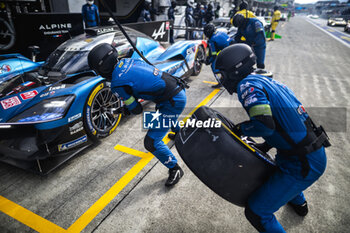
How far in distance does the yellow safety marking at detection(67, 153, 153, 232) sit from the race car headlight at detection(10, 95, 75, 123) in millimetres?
1077

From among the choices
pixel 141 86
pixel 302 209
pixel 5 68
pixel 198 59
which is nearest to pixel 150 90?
pixel 141 86

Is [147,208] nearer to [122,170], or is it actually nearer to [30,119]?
[122,170]

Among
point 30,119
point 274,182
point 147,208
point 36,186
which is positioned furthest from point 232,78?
point 36,186

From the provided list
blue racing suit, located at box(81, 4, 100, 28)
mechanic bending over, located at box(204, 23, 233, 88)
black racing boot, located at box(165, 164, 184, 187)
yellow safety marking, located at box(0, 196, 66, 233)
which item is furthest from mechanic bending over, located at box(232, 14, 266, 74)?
yellow safety marking, located at box(0, 196, 66, 233)

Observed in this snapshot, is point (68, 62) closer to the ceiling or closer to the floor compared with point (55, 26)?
closer to the floor

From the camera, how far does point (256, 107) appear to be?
4.62ft

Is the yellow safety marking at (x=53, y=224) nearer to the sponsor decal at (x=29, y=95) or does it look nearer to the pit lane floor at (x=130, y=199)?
the pit lane floor at (x=130, y=199)

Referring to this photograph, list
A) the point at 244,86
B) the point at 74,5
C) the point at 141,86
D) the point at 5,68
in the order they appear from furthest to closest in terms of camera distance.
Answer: the point at 74,5 < the point at 5,68 < the point at 141,86 < the point at 244,86

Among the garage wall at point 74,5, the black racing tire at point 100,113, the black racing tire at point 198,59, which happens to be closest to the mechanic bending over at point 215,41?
the black racing tire at point 198,59

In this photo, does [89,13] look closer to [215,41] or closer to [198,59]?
[198,59]

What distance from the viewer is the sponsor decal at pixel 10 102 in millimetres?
2562

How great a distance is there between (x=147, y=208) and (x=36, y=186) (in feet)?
4.66

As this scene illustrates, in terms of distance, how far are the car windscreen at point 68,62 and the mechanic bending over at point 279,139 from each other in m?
2.64

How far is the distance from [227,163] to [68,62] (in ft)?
10.0
